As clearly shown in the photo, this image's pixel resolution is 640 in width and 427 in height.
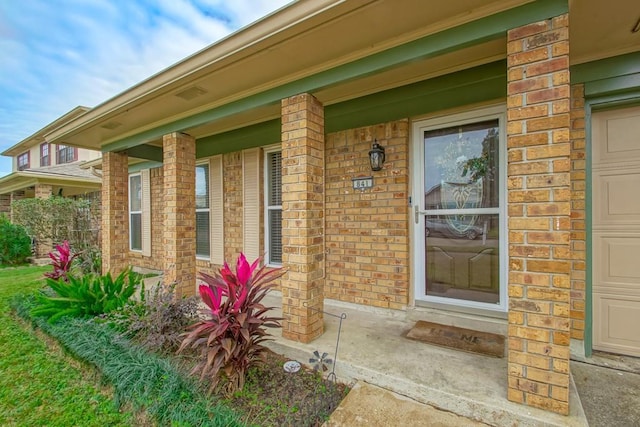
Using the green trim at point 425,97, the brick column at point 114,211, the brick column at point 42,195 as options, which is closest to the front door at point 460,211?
the green trim at point 425,97

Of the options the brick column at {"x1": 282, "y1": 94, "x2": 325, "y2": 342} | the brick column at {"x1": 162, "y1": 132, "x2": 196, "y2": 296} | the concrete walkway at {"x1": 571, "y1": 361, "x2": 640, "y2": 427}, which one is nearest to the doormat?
the concrete walkway at {"x1": 571, "y1": 361, "x2": 640, "y2": 427}

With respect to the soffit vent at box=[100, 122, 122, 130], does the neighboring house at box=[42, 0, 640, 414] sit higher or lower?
lower

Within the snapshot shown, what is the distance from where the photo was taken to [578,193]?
2.50 metres

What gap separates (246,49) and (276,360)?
286 cm

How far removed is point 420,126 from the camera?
3.49 meters

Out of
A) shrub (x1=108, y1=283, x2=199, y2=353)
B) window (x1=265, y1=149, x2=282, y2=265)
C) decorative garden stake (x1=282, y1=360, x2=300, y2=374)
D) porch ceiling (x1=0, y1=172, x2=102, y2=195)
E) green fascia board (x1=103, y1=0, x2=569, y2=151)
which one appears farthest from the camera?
porch ceiling (x1=0, y1=172, x2=102, y2=195)

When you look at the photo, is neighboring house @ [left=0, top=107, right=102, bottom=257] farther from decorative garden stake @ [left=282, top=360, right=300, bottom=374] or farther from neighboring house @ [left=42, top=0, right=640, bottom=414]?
decorative garden stake @ [left=282, top=360, right=300, bottom=374]

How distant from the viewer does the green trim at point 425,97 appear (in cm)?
262

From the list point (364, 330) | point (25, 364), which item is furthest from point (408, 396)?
point (25, 364)

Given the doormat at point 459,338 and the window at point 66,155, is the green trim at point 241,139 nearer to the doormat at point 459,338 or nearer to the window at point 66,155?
the doormat at point 459,338

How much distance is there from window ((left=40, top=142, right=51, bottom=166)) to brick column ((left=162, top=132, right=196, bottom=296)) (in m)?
19.6

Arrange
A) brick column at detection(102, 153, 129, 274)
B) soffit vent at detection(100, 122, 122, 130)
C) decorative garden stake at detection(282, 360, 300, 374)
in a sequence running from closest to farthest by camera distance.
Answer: decorative garden stake at detection(282, 360, 300, 374) → soffit vent at detection(100, 122, 122, 130) → brick column at detection(102, 153, 129, 274)

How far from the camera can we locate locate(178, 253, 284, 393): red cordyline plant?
215 centimetres

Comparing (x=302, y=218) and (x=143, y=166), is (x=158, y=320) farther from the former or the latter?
(x=143, y=166)
